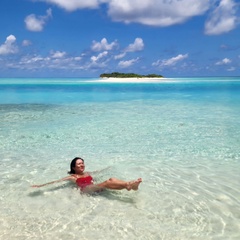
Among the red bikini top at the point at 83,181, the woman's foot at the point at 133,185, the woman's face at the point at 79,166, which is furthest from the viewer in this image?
the woman's face at the point at 79,166

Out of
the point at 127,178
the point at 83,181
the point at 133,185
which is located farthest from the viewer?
the point at 127,178

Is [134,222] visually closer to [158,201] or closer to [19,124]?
[158,201]

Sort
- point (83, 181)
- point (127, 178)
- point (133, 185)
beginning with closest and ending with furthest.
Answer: point (133, 185), point (83, 181), point (127, 178)

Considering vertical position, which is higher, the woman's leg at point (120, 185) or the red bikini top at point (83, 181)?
the woman's leg at point (120, 185)

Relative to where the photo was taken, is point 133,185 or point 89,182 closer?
point 133,185

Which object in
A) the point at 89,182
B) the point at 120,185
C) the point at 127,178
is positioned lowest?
the point at 127,178

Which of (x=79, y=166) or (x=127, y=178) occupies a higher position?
(x=79, y=166)

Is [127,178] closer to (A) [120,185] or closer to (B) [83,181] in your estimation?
(B) [83,181]

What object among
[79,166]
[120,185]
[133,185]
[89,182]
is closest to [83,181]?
[89,182]

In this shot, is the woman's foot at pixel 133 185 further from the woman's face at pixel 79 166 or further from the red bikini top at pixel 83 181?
the woman's face at pixel 79 166

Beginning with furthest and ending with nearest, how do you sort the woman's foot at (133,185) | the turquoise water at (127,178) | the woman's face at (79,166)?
1. the woman's face at (79,166)
2. the woman's foot at (133,185)
3. the turquoise water at (127,178)

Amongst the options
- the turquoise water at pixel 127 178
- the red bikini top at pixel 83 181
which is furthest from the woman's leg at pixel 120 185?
the red bikini top at pixel 83 181

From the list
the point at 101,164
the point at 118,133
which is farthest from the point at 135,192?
the point at 118,133

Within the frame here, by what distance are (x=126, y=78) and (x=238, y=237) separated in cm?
10031
